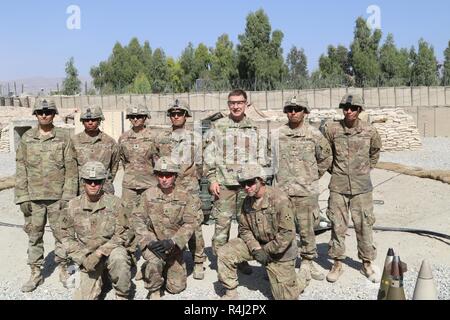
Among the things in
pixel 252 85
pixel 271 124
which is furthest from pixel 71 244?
pixel 252 85

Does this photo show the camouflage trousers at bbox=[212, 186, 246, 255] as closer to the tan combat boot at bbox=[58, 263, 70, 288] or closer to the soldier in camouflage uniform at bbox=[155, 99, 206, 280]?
the soldier in camouflage uniform at bbox=[155, 99, 206, 280]

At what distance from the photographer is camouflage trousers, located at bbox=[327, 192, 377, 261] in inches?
208

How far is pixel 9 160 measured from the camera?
54.2 feet

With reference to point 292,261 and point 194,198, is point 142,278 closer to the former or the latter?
point 194,198

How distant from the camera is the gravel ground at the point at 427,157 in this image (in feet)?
46.9

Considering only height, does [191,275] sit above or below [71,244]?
below

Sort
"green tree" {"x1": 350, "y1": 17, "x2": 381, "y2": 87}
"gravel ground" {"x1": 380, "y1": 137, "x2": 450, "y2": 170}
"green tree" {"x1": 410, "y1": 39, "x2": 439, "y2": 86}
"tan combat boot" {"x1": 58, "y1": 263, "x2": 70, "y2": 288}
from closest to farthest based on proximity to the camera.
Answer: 1. "tan combat boot" {"x1": 58, "y1": 263, "x2": 70, "y2": 288}
2. "gravel ground" {"x1": 380, "y1": 137, "x2": 450, "y2": 170}
3. "green tree" {"x1": 350, "y1": 17, "x2": 381, "y2": 87}
4. "green tree" {"x1": 410, "y1": 39, "x2": 439, "y2": 86}

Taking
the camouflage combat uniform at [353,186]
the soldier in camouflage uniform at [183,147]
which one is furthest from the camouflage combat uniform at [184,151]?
the camouflage combat uniform at [353,186]

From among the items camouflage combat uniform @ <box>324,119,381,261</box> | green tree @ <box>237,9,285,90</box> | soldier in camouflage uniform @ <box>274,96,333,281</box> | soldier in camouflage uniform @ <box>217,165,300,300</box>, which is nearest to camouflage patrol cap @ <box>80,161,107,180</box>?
soldier in camouflage uniform @ <box>217,165,300,300</box>

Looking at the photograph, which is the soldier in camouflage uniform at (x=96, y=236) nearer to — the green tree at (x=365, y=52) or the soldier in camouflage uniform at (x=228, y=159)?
the soldier in camouflage uniform at (x=228, y=159)

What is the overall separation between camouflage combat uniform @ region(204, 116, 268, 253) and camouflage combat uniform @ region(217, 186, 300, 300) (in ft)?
1.71

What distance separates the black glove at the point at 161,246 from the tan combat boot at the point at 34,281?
1.37 metres
